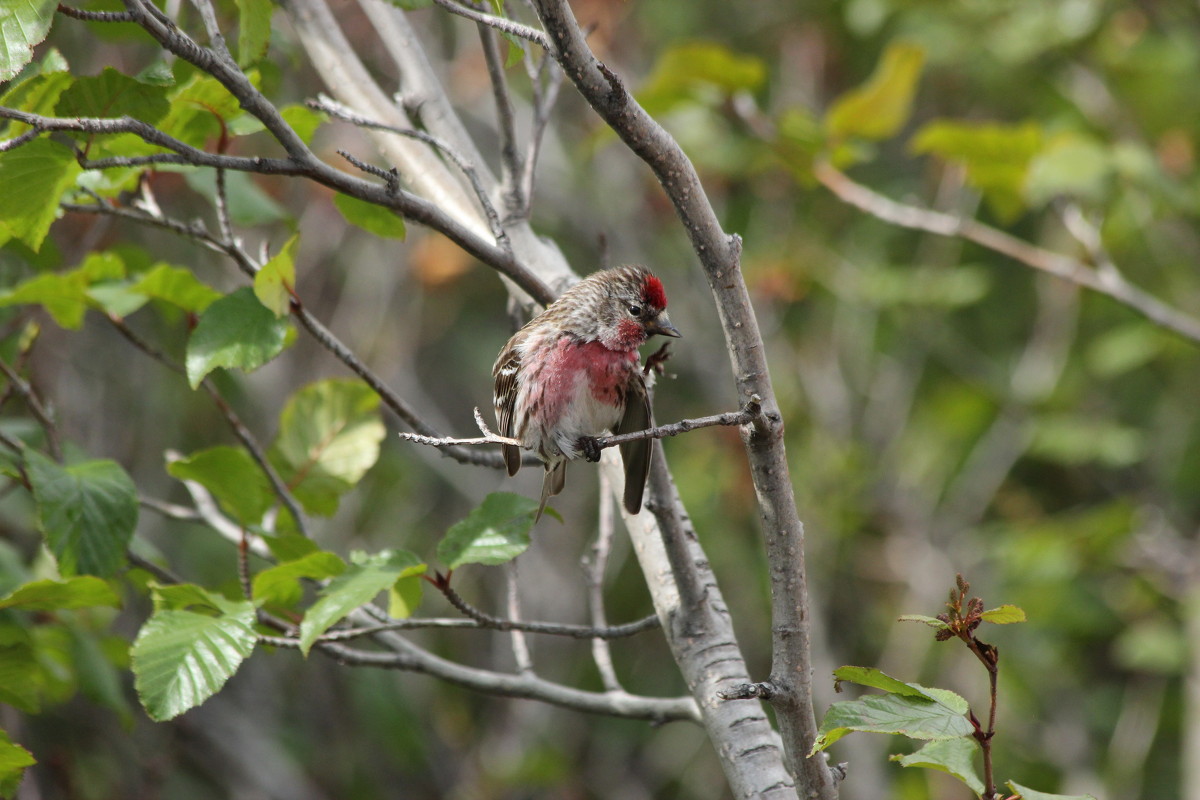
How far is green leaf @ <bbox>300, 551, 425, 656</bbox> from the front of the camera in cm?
204

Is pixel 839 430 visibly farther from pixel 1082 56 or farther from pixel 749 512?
pixel 1082 56

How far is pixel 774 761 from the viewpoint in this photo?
2.18 metres

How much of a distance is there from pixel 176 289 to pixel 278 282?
59 cm

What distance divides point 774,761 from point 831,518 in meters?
4.37

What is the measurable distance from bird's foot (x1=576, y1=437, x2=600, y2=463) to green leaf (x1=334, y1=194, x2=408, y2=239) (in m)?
0.71

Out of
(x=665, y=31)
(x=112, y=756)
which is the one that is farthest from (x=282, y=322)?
(x=665, y=31)

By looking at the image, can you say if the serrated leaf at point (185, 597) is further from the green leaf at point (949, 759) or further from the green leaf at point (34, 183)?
the green leaf at point (949, 759)

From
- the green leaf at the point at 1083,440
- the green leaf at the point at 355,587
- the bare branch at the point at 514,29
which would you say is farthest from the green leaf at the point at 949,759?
the green leaf at the point at 1083,440

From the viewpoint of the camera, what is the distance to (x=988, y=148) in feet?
13.2

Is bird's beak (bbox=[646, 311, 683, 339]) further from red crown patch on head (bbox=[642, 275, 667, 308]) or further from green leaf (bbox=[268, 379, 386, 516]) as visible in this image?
green leaf (bbox=[268, 379, 386, 516])

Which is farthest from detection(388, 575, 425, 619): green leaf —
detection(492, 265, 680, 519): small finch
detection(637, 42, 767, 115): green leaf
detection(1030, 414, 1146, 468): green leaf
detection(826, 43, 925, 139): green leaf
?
detection(1030, 414, 1146, 468): green leaf

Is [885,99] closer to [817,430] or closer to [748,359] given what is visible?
[748,359]

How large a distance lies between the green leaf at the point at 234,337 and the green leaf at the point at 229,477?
9.6 inches

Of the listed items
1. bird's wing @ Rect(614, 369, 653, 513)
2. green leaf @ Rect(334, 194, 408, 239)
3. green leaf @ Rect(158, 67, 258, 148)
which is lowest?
bird's wing @ Rect(614, 369, 653, 513)
